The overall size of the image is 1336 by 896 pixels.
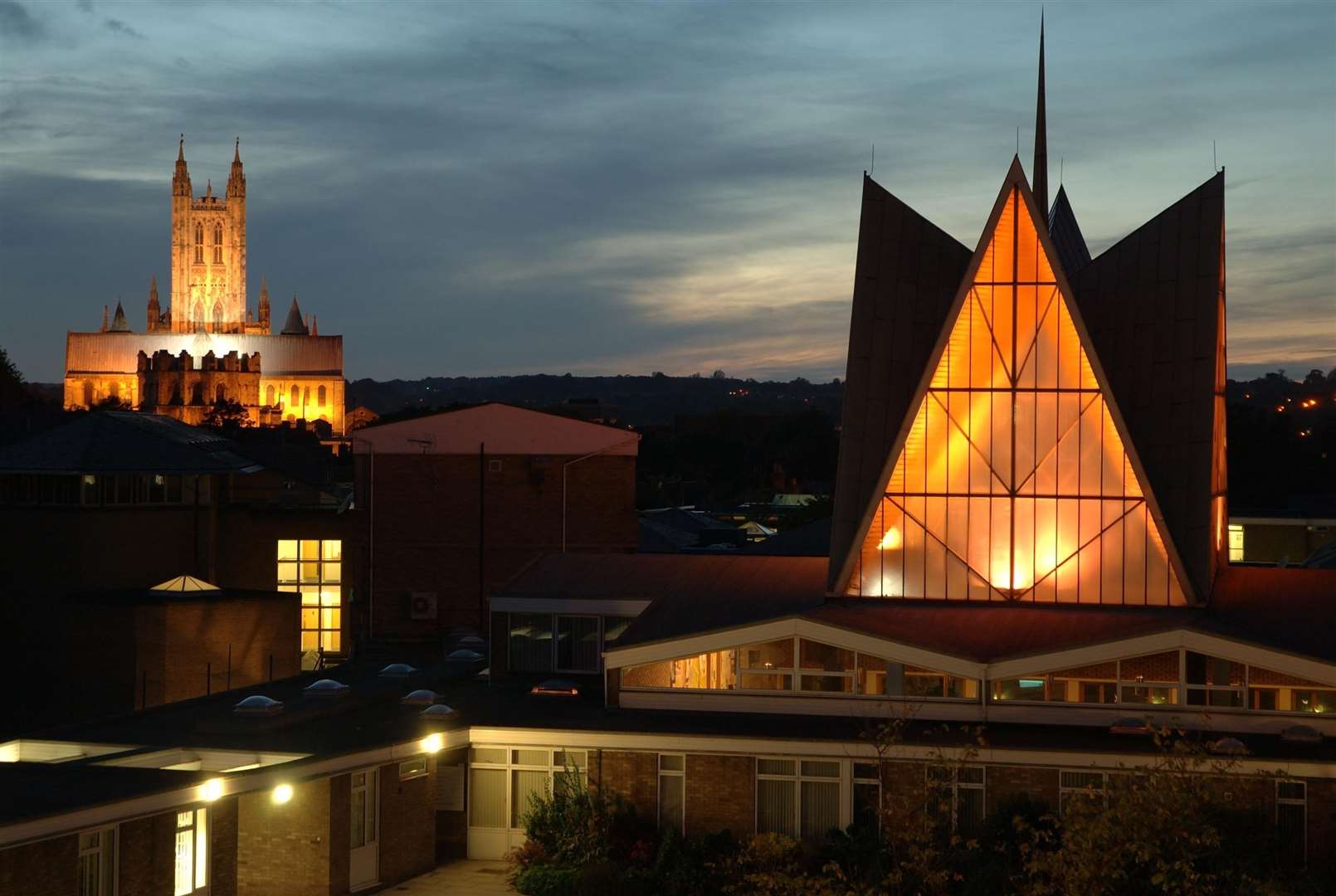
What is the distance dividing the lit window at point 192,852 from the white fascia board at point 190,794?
1.64 ft

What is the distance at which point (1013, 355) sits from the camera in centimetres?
3719

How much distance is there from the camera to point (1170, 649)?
30703 mm

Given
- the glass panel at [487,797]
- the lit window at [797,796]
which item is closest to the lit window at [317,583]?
the glass panel at [487,797]

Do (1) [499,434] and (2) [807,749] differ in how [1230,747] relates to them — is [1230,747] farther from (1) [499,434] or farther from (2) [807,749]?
(1) [499,434]

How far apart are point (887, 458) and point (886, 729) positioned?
41.1ft

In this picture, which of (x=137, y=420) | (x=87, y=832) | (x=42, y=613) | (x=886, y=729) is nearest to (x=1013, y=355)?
(x=886, y=729)

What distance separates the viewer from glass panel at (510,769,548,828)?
3003cm

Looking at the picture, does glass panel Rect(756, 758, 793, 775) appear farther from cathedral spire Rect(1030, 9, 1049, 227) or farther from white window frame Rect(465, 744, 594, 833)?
cathedral spire Rect(1030, 9, 1049, 227)

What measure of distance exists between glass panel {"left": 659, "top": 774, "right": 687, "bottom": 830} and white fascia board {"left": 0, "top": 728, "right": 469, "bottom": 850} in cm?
371

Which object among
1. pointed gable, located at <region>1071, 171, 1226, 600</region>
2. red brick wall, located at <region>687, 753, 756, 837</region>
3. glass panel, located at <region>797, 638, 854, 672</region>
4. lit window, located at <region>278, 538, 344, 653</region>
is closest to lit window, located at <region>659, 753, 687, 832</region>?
red brick wall, located at <region>687, 753, 756, 837</region>

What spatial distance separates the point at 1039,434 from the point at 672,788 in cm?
1234

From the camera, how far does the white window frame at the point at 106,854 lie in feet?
72.8

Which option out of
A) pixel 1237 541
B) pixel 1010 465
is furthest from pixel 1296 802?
pixel 1237 541

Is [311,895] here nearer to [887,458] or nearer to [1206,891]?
[1206,891]
